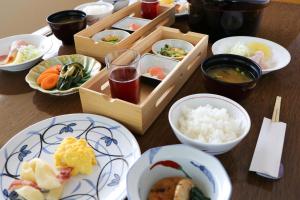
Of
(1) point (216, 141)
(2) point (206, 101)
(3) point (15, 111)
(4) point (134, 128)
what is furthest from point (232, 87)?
Result: (3) point (15, 111)

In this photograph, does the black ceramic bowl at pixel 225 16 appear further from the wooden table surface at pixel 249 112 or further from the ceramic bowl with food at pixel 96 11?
the ceramic bowl with food at pixel 96 11

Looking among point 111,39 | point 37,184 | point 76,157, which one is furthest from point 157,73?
point 37,184

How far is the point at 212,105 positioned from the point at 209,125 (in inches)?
5.0

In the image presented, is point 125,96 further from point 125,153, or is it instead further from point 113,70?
point 125,153

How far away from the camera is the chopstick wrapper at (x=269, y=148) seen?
0.88 meters

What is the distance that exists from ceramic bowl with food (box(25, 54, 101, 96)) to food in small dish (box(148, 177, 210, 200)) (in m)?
0.58

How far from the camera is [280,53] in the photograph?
137 cm

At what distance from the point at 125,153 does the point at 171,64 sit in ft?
1.67

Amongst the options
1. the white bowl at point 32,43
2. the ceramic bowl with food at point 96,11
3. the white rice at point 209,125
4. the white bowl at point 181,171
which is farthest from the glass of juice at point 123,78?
the ceramic bowl with food at point 96,11

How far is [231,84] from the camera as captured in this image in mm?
1067

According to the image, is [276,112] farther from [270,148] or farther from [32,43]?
[32,43]

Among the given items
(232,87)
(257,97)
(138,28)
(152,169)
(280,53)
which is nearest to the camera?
(152,169)

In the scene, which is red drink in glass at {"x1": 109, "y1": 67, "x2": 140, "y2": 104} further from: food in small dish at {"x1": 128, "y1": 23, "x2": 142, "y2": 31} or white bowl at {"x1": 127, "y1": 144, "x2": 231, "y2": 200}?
food in small dish at {"x1": 128, "y1": 23, "x2": 142, "y2": 31}

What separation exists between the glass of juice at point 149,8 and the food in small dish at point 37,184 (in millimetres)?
1167
